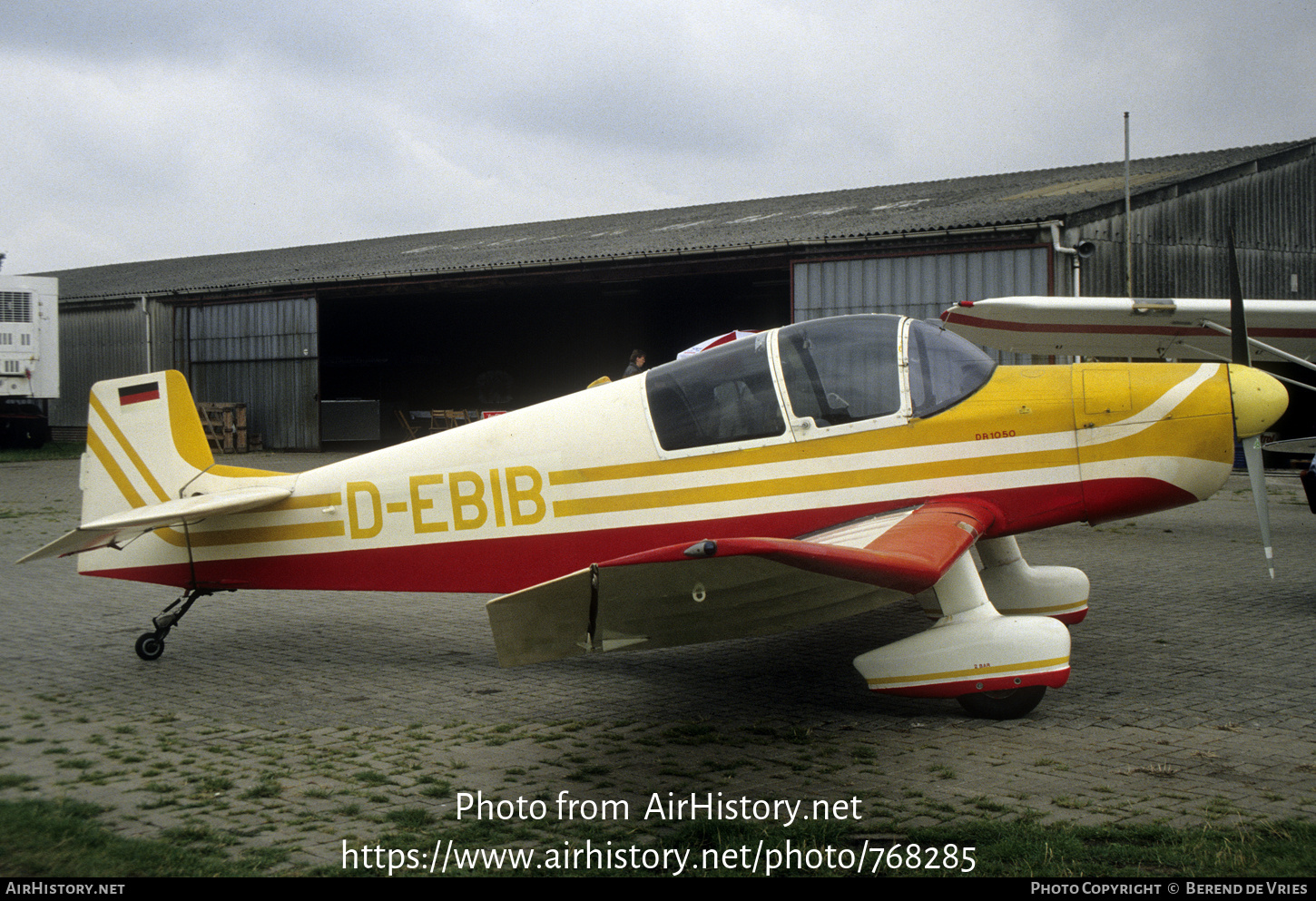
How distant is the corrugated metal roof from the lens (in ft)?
62.1

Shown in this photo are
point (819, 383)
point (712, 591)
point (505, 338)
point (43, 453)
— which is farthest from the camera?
point (505, 338)

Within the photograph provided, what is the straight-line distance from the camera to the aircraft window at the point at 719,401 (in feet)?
17.4

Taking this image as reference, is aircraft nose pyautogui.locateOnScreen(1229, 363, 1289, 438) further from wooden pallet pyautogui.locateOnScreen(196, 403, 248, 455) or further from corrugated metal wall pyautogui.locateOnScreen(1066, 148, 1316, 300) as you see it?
wooden pallet pyautogui.locateOnScreen(196, 403, 248, 455)

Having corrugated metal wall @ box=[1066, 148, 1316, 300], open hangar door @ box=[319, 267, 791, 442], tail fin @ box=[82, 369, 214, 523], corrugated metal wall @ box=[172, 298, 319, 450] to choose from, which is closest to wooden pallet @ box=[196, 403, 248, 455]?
corrugated metal wall @ box=[172, 298, 319, 450]

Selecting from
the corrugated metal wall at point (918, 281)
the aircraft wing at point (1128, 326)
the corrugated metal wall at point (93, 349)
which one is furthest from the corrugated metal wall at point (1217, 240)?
the corrugated metal wall at point (93, 349)

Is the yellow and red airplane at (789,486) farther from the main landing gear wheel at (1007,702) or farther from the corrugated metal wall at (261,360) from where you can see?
the corrugated metal wall at (261,360)

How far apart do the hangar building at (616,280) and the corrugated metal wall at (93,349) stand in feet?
0.27

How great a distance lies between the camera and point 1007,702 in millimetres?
4730

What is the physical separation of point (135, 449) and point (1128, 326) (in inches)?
305

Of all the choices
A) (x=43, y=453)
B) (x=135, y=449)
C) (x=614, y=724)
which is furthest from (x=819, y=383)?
(x=43, y=453)

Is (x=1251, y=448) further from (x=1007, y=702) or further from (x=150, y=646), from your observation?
(x=150, y=646)
